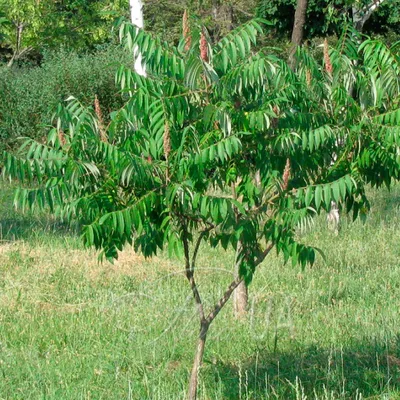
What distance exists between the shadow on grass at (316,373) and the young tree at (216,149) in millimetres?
1582

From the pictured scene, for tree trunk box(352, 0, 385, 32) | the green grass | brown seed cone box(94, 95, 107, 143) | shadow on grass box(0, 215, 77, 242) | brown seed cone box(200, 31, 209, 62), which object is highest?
brown seed cone box(200, 31, 209, 62)

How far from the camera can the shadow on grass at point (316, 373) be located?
6.20m

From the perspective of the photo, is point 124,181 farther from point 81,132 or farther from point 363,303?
point 363,303

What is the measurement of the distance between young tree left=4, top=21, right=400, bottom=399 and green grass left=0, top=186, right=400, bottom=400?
0.58 meters

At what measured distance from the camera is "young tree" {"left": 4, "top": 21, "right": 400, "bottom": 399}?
14.9ft

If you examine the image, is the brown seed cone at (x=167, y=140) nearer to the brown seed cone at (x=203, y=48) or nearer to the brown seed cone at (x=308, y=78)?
the brown seed cone at (x=203, y=48)

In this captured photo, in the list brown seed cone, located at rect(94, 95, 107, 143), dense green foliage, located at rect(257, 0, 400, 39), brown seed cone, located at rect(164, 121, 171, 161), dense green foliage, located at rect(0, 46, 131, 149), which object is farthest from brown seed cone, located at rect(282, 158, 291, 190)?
dense green foliage, located at rect(0, 46, 131, 149)

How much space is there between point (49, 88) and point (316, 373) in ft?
50.4

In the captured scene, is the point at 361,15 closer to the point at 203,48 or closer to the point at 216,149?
the point at 203,48

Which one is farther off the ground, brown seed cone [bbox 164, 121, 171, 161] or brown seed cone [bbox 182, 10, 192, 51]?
brown seed cone [bbox 182, 10, 192, 51]

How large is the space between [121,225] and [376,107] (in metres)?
1.74

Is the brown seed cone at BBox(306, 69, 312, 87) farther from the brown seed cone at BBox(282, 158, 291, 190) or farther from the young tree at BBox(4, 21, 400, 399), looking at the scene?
the brown seed cone at BBox(282, 158, 291, 190)

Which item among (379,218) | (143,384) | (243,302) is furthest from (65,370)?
(379,218)

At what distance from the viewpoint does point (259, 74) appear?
472 cm
